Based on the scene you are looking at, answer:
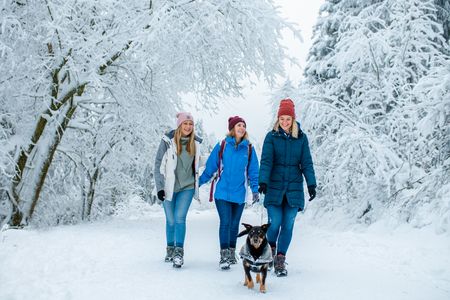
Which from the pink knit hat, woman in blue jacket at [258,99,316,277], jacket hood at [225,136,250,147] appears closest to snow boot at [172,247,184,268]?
woman in blue jacket at [258,99,316,277]

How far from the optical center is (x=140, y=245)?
7.59 m

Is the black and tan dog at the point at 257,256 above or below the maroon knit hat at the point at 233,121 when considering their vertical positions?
below

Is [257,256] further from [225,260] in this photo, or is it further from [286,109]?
[286,109]

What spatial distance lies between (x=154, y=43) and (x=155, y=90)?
8.31ft

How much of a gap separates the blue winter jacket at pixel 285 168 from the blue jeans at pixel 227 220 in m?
0.56

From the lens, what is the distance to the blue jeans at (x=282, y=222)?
523 centimetres

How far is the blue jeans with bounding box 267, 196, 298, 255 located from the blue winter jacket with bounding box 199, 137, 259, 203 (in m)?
0.45

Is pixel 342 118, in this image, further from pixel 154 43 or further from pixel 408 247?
pixel 154 43

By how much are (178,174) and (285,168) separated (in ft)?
4.56

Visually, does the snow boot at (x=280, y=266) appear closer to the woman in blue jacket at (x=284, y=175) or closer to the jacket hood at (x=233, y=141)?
the woman in blue jacket at (x=284, y=175)

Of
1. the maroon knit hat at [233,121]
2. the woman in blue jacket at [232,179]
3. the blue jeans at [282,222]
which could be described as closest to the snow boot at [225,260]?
→ the woman in blue jacket at [232,179]

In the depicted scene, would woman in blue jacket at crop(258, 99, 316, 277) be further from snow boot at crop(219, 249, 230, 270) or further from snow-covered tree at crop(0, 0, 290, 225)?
snow-covered tree at crop(0, 0, 290, 225)

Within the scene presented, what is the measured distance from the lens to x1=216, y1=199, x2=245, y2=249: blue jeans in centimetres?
557

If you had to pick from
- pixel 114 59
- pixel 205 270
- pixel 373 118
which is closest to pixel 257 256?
pixel 205 270
